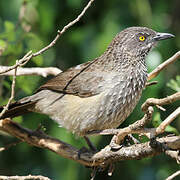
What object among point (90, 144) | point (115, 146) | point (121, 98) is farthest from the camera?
point (90, 144)

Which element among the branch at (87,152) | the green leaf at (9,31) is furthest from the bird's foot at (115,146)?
the green leaf at (9,31)

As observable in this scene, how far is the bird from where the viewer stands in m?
4.37

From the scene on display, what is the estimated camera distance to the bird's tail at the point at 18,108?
444 centimetres

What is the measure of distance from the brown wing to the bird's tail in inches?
9.8

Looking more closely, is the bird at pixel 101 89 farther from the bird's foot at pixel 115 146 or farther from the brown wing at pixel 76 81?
the bird's foot at pixel 115 146

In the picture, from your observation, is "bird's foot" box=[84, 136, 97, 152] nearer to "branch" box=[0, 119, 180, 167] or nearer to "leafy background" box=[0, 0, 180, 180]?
"leafy background" box=[0, 0, 180, 180]

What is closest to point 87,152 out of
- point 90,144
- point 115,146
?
point 90,144

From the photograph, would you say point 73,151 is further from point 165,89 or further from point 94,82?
point 165,89

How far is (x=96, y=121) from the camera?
441cm

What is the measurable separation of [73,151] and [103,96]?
2.20 feet

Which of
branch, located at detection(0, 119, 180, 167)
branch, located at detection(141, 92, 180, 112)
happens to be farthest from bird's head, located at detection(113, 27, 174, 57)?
branch, located at detection(141, 92, 180, 112)

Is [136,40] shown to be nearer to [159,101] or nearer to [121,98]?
[121,98]

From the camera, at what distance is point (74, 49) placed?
5.39m

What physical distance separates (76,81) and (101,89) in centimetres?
40
